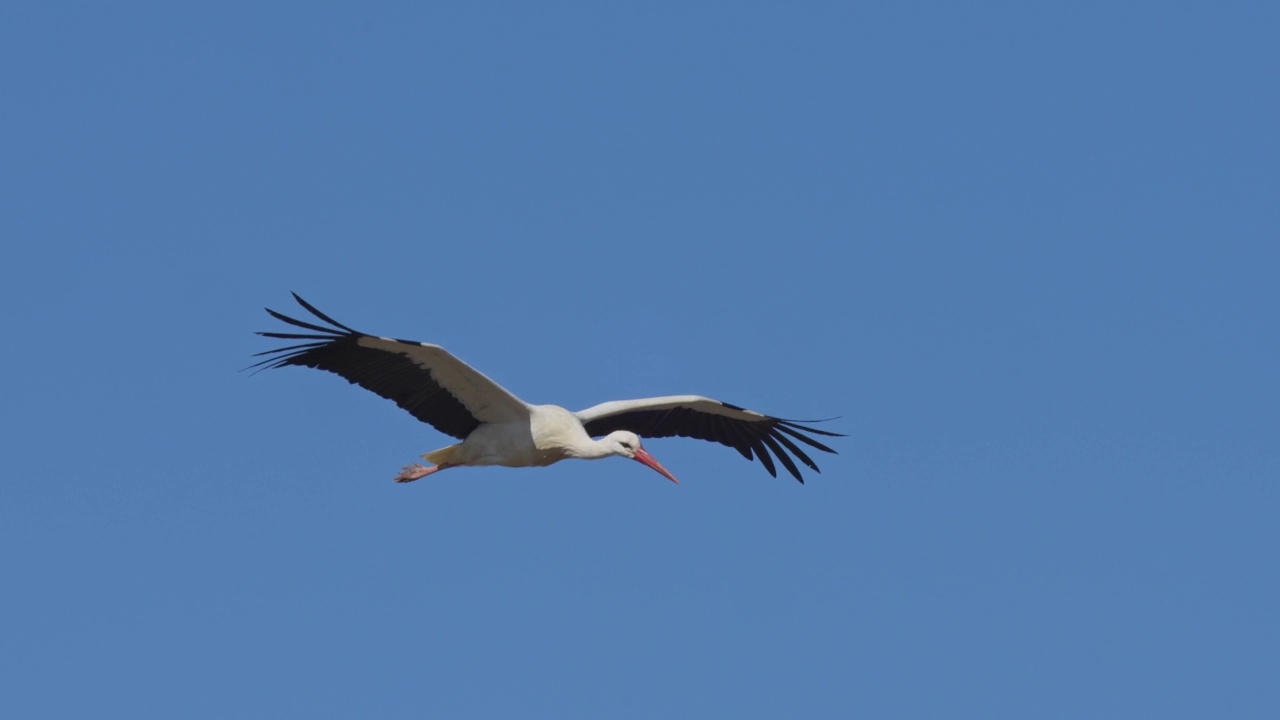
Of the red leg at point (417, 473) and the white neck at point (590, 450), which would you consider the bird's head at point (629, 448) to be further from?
the red leg at point (417, 473)

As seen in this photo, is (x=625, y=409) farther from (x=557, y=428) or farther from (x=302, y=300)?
(x=302, y=300)

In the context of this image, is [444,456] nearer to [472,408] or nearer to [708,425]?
[472,408]

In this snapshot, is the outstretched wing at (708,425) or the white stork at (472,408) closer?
the white stork at (472,408)

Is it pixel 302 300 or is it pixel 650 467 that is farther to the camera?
pixel 650 467

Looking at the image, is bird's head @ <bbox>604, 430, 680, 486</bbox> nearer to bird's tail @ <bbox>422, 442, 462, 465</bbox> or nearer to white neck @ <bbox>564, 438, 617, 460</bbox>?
white neck @ <bbox>564, 438, 617, 460</bbox>

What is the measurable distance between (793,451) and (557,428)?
133 inches

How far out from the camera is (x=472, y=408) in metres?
17.1

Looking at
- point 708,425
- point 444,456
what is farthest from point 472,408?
point 708,425

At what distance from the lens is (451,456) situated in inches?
682

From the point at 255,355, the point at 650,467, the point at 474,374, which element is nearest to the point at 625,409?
the point at 650,467

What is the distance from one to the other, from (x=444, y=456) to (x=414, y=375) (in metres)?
1.05

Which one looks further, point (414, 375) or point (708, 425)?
point (708, 425)

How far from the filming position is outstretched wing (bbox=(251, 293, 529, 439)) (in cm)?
1594

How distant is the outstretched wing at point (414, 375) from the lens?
15.9m
